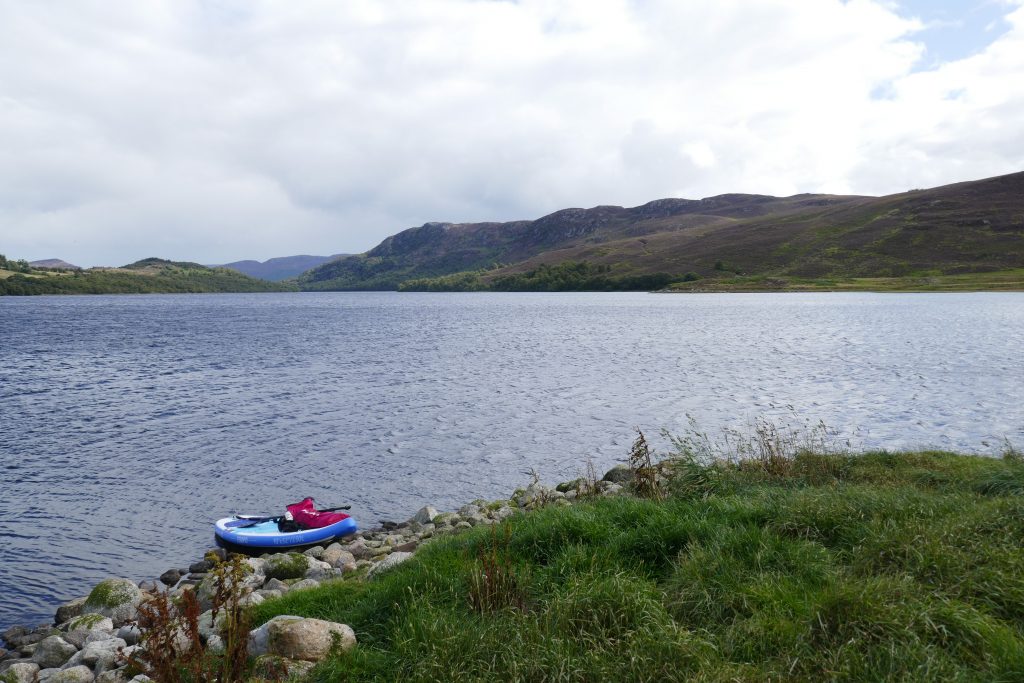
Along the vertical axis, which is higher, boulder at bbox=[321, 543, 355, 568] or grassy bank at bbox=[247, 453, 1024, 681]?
grassy bank at bbox=[247, 453, 1024, 681]

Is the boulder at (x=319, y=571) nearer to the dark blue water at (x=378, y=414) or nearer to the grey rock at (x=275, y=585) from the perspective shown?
the grey rock at (x=275, y=585)

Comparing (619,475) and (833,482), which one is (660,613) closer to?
(833,482)

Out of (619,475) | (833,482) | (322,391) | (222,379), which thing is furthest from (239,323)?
(833,482)

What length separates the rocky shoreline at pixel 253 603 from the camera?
295 inches

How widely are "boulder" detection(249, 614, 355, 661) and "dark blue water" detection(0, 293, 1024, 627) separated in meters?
8.95

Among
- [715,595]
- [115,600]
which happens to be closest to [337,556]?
[115,600]

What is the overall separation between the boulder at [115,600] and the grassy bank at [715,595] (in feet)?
15.8

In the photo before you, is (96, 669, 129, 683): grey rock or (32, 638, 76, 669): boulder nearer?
(96, 669, 129, 683): grey rock

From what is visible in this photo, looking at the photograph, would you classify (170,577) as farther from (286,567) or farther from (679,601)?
(679,601)

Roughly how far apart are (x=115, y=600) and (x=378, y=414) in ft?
63.9

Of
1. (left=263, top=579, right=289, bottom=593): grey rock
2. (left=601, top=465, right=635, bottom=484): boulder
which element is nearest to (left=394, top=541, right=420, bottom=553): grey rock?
(left=263, top=579, right=289, bottom=593): grey rock

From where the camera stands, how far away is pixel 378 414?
31.7 meters

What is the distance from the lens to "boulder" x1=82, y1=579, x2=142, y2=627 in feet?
39.6

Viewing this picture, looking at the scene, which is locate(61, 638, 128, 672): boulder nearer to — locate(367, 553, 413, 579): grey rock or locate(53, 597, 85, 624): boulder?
locate(53, 597, 85, 624): boulder
